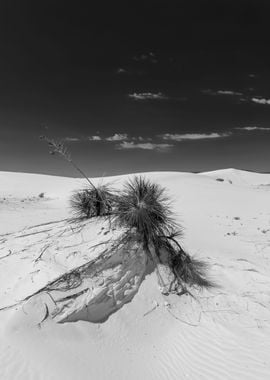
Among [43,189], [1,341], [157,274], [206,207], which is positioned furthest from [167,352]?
[43,189]

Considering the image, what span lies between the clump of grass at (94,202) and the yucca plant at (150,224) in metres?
0.38

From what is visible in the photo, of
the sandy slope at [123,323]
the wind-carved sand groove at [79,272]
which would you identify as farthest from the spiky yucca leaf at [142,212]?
the sandy slope at [123,323]

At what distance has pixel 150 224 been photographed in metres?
4.56

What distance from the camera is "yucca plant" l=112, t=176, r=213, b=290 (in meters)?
4.52

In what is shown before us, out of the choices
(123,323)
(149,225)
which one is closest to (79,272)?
(123,323)

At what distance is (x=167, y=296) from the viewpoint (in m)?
4.19

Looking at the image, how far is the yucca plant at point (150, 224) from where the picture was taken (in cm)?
452

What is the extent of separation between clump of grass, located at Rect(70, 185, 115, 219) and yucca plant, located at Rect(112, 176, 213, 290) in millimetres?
380

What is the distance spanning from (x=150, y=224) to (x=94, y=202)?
150 cm

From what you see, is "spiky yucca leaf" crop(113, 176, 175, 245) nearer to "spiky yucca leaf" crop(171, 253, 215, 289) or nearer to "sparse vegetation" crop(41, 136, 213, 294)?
"sparse vegetation" crop(41, 136, 213, 294)

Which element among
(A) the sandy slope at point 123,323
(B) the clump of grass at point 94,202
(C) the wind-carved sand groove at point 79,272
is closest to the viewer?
(A) the sandy slope at point 123,323

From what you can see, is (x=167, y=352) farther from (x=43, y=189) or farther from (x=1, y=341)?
(x=43, y=189)

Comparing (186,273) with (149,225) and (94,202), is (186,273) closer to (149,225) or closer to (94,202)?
(149,225)

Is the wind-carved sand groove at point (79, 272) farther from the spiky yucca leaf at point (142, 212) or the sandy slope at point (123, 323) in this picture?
the spiky yucca leaf at point (142, 212)
